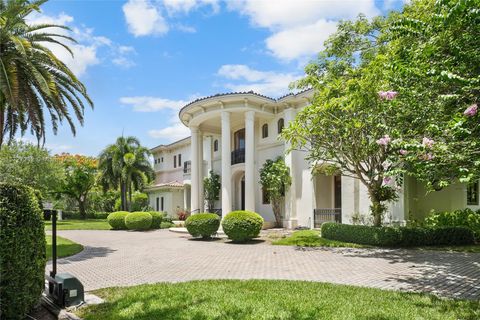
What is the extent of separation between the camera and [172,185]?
1390 inches

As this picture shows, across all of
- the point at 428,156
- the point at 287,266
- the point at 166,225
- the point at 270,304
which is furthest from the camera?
the point at 166,225

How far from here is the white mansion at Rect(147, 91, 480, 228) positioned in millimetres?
18516

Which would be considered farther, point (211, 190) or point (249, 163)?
point (211, 190)

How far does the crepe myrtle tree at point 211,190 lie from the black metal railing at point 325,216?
33.7ft

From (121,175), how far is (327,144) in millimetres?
27362

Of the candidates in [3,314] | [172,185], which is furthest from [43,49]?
[172,185]

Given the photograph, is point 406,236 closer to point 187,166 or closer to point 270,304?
point 270,304

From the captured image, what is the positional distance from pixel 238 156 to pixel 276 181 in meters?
5.50

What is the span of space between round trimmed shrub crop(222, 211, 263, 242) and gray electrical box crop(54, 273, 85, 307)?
32.9 ft

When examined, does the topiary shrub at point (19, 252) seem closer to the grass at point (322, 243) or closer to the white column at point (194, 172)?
the grass at point (322, 243)

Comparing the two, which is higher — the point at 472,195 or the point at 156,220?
the point at 472,195

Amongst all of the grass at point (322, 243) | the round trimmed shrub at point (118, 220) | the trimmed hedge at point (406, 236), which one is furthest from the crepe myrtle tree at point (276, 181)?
the round trimmed shrub at point (118, 220)

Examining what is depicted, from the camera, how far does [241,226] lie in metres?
16.3

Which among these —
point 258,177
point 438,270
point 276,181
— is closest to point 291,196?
point 276,181
